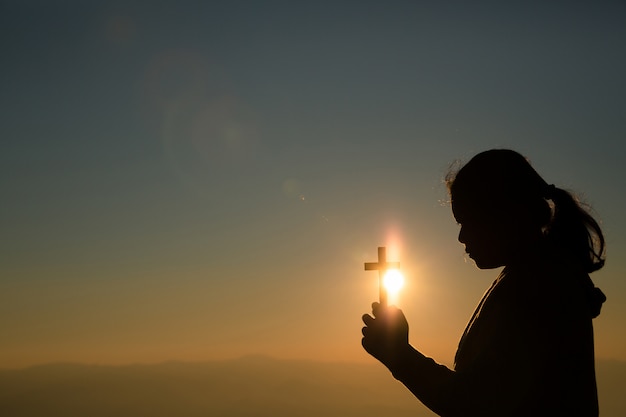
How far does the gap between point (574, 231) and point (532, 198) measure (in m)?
0.35

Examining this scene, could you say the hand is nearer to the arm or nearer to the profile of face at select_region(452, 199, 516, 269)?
the arm

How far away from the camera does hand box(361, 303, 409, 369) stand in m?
5.21

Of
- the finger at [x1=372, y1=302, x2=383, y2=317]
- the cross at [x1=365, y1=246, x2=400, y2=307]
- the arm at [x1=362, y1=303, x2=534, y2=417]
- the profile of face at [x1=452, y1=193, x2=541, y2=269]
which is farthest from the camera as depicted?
the cross at [x1=365, y1=246, x2=400, y2=307]

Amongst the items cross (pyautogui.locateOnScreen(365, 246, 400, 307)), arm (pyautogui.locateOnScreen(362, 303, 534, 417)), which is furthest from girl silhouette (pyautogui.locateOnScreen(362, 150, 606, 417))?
cross (pyautogui.locateOnScreen(365, 246, 400, 307))

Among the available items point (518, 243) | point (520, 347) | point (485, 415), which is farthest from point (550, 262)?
point (485, 415)

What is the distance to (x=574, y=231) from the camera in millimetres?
5266

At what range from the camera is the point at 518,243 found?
509 cm

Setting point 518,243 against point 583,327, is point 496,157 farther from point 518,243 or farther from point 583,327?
point 583,327

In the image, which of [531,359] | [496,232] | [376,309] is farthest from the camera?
[376,309]

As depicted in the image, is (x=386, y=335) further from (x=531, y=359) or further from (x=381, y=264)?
(x=381, y=264)

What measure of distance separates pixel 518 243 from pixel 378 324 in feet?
3.54

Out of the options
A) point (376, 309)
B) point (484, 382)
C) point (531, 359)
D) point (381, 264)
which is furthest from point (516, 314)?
point (381, 264)

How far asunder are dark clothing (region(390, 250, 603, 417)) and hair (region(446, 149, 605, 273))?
1.59 feet

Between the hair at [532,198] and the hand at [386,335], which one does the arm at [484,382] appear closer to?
the hand at [386,335]
